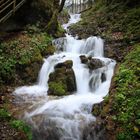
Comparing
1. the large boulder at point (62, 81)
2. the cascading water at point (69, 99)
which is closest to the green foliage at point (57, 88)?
the large boulder at point (62, 81)

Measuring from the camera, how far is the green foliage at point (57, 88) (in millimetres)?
10945

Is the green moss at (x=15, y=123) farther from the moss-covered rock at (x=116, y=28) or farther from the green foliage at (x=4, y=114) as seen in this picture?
the moss-covered rock at (x=116, y=28)

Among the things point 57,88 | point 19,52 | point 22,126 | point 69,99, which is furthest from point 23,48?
point 22,126

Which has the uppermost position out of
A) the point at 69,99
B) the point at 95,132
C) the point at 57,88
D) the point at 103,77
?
the point at 103,77

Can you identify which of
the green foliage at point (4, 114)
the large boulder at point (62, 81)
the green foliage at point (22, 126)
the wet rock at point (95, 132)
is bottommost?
the wet rock at point (95, 132)

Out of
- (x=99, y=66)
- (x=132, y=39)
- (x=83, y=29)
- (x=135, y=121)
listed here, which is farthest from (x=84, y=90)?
(x=83, y=29)

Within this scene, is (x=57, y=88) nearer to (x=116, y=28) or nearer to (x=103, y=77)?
(x=103, y=77)

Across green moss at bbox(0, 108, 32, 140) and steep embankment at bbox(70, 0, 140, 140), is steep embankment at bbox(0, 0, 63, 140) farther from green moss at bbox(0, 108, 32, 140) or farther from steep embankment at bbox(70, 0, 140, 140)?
steep embankment at bbox(70, 0, 140, 140)

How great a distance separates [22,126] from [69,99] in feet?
7.85

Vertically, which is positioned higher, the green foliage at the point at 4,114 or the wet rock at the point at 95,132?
the green foliage at the point at 4,114

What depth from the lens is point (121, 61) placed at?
13023 millimetres

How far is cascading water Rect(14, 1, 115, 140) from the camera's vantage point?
848 cm

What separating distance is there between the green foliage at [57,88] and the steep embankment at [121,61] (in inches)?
79.3

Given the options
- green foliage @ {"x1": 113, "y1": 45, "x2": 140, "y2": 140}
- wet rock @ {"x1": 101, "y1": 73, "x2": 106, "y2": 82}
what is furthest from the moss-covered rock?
green foliage @ {"x1": 113, "y1": 45, "x2": 140, "y2": 140}
